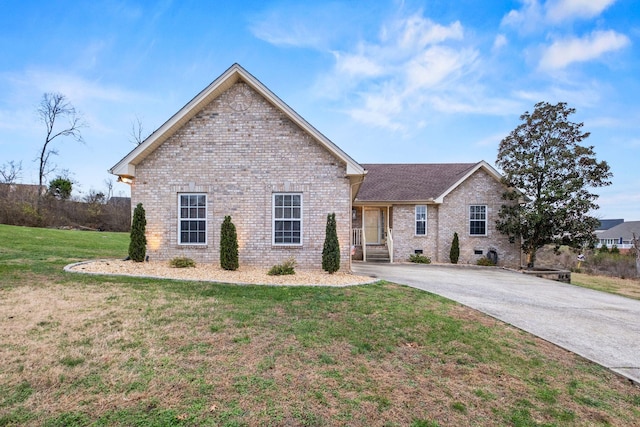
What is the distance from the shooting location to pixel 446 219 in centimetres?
1716

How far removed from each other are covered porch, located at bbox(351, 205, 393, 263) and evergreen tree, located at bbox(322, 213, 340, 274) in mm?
6412

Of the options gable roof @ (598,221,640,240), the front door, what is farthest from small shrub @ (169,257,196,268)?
gable roof @ (598,221,640,240)

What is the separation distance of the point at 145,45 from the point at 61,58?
5191 mm

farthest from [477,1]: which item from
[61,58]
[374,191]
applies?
[61,58]

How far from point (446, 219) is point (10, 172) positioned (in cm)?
4308

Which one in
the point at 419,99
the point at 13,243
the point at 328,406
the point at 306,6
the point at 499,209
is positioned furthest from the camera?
the point at 419,99

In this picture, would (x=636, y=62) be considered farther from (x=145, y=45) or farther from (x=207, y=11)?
(x=145, y=45)

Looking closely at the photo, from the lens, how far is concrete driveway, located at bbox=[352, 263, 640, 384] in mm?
5016

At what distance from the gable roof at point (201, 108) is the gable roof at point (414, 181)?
685 centimetres

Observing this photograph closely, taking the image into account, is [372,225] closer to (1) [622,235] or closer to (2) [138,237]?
(2) [138,237]

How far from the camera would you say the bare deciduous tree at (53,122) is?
31.4 m

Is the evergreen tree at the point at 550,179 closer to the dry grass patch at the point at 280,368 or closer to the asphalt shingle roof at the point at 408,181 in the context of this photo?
the asphalt shingle roof at the point at 408,181

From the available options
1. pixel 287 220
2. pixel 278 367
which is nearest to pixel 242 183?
pixel 287 220

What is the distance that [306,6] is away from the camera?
13.8 m
